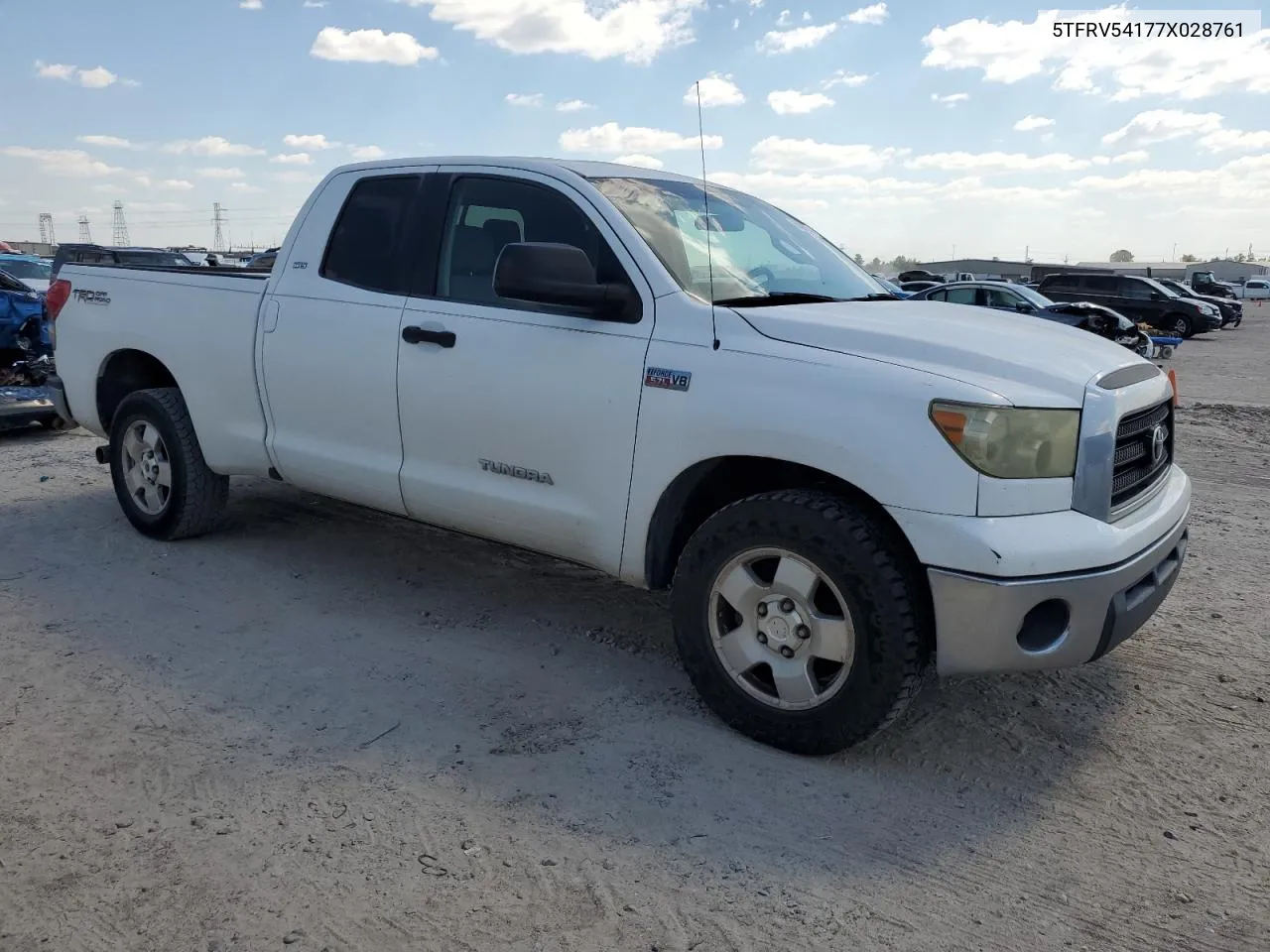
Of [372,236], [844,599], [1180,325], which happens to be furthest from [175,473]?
[1180,325]

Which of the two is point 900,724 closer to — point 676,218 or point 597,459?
point 597,459

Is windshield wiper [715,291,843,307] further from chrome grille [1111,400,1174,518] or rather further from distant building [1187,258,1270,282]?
distant building [1187,258,1270,282]

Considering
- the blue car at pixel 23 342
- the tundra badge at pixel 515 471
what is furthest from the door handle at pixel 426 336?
the blue car at pixel 23 342

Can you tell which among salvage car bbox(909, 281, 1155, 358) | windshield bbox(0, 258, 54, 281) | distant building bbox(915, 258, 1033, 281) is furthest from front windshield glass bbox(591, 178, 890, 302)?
distant building bbox(915, 258, 1033, 281)

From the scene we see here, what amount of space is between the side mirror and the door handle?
605 millimetres

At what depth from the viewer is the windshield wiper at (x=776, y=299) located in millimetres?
3750

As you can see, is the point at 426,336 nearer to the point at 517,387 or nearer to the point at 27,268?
the point at 517,387

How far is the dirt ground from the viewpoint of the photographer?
261 cm

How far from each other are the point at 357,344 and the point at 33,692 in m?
1.83

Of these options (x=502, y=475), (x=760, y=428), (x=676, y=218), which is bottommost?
(x=502, y=475)

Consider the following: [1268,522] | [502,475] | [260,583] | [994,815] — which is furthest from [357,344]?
[1268,522]

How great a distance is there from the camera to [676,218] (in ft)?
13.4

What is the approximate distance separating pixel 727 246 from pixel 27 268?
1662cm

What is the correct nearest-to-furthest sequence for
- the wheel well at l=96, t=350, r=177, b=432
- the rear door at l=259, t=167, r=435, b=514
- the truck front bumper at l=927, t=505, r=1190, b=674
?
the truck front bumper at l=927, t=505, r=1190, b=674 < the rear door at l=259, t=167, r=435, b=514 < the wheel well at l=96, t=350, r=177, b=432
